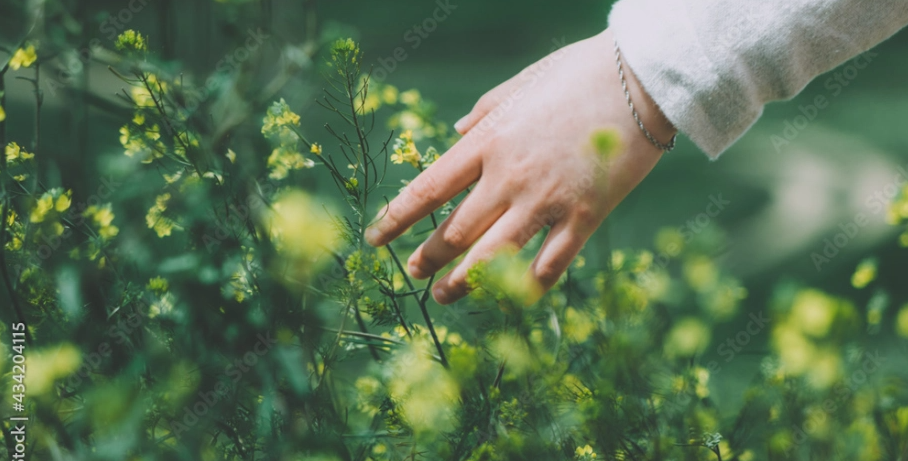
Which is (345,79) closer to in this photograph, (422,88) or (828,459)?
(828,459)

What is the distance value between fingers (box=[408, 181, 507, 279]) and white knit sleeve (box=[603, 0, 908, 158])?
211mm

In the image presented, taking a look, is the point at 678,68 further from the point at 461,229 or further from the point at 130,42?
the point at 130,42

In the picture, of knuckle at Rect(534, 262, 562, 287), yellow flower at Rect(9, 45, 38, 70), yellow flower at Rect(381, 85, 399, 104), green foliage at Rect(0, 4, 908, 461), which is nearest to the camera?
green foliage at Rect(0, 4, 908, 461)

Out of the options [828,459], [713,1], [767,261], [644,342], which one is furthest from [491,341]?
[767,261]

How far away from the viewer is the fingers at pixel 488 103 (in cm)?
82

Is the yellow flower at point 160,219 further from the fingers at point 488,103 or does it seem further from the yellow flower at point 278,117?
the fingers at point 488,103

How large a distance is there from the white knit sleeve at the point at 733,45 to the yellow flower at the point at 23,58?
23.5 inches

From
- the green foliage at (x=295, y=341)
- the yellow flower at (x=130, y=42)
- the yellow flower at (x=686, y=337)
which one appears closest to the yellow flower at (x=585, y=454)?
the green foliage at (x=295, y=341)

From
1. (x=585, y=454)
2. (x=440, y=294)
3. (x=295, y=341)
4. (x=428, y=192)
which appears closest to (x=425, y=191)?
(x=428, y=192)

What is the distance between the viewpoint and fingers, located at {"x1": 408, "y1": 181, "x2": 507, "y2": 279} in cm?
75

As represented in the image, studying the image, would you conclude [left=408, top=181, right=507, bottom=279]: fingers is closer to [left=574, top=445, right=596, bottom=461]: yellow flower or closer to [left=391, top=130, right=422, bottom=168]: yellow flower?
[left=391, top=130, right=422, bottom=168]: yellow flower

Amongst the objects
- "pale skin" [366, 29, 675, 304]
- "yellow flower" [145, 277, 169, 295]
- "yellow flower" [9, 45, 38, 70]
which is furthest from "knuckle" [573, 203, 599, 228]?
"yellow flower" [9, 45, 38, 70]

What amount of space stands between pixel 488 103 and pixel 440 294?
255mm

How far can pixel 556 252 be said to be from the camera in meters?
0.73
